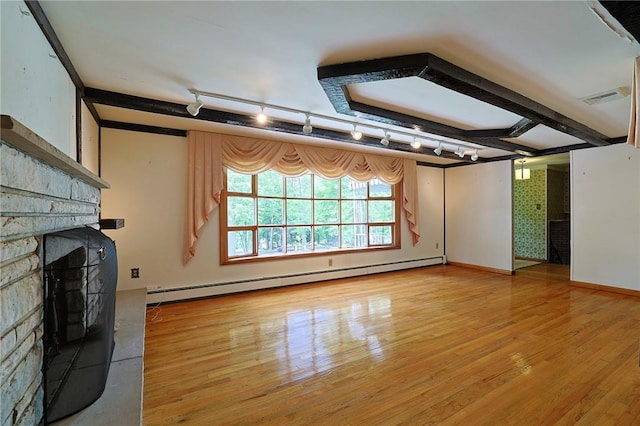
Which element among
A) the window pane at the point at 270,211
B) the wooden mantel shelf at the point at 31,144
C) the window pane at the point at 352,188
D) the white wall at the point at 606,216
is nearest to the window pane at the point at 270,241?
the window pane at the point at 270,211

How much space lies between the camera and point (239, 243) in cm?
454

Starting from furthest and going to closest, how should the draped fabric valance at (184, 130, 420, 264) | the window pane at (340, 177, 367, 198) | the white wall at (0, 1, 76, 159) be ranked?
the window pane at (340, 177, 367, 198), the draped fabric valance at (184, 130, 420, 264), the white wall at (0, 1, 76, 159)

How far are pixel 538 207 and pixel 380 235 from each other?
4249 millimetres

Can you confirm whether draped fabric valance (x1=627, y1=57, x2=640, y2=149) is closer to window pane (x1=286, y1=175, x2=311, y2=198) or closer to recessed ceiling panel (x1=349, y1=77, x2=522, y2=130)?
recessed ceiling panel (x1=349, y1=77, x2=522, y2=130)

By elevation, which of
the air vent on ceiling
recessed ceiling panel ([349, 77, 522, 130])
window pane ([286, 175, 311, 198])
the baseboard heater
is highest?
recessed ceiling panel ([349, 77, 522, 130])

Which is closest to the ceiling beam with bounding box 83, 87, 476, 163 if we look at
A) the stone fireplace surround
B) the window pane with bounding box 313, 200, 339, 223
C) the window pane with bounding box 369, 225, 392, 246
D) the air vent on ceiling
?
the window pane with bounding box 313, 200, 339, 223

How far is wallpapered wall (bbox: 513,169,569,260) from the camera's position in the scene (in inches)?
282

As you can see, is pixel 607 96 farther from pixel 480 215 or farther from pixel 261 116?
pixel 480 215

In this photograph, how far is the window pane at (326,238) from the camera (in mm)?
5320

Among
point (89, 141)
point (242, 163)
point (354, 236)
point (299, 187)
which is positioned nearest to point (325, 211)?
point (299, 187)

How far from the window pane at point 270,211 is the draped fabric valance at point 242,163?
20.2 inches

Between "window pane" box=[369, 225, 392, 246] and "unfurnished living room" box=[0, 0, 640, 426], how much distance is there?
1.53 feet

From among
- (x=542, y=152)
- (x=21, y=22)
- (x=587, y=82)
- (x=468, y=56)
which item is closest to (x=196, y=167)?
(x=21, y=22)

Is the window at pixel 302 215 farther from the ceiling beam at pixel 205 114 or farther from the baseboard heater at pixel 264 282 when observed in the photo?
the ceiling beam at pixel 205 114
